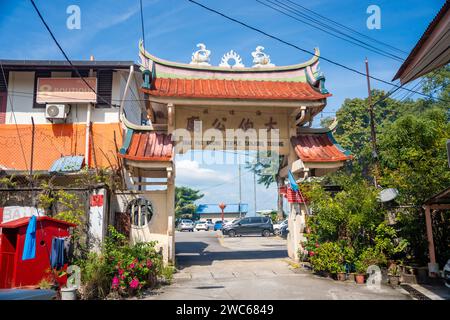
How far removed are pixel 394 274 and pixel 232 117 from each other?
23.9 ft

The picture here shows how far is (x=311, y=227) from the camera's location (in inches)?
455

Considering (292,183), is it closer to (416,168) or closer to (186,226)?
(416,168)

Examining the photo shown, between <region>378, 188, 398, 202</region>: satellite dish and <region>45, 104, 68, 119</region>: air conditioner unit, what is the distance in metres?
13.5

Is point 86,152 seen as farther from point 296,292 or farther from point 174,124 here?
point 296,292

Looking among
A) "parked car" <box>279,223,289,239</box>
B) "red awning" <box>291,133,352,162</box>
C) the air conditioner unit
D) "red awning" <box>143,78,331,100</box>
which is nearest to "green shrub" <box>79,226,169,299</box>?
"red awning" <box>143,78,331,100</box>

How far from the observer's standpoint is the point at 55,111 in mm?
16328

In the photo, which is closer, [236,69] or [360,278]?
[360,278]

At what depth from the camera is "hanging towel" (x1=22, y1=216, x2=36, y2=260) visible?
7559 mm

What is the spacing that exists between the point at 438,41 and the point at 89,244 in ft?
29.9

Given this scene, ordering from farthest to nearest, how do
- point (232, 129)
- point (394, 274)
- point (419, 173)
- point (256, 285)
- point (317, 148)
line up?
point (232, 129), point (317, 148), point (419, 173), point (394, 274), point (256, 285)

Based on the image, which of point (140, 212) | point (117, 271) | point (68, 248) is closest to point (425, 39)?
point (117, 271)

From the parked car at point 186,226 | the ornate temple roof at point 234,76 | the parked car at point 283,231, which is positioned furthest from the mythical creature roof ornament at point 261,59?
the parked car at point 186,226

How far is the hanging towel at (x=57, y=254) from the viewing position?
8.20 metres

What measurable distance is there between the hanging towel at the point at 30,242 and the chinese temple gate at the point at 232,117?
13.6ft
